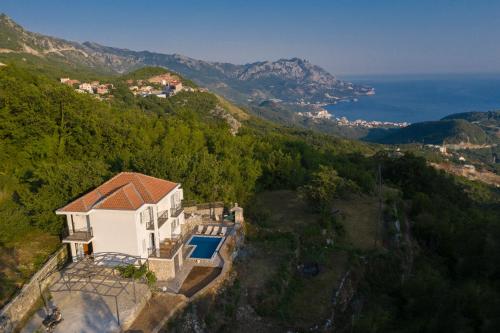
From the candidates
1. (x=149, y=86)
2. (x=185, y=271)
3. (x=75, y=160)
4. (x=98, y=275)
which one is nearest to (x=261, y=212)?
(x=185, y=271)

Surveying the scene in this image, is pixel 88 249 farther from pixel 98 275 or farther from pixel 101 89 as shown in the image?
pixel 101 89

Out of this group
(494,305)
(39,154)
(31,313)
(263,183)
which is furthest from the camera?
(263,183)

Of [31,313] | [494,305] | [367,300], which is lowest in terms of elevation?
[367,300]

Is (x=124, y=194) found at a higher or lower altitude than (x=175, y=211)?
higher

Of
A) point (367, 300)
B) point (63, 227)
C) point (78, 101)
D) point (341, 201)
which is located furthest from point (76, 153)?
point (367, 300)

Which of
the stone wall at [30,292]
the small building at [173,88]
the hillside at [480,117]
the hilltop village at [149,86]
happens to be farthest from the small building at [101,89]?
the hillside at [480,117]

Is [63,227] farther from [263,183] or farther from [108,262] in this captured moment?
[263,183]
